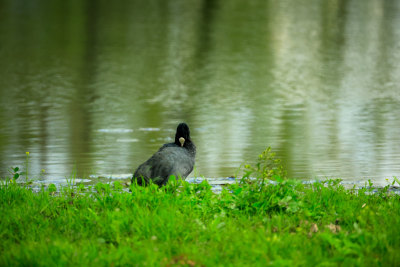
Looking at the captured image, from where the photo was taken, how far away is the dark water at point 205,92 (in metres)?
11.5

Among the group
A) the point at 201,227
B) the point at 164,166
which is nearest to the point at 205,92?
the point at 164,166

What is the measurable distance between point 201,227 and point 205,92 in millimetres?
14148

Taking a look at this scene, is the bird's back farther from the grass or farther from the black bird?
the grass

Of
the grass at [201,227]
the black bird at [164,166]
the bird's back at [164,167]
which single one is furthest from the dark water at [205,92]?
the grass at [201,227]

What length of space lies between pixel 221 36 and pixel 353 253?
31987mm

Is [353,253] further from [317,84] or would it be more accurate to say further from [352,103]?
[317,84]

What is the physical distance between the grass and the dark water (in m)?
2.51

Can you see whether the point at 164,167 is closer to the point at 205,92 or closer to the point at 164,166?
the point at 164,166

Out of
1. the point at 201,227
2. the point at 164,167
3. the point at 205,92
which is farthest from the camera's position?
the point at 205,92

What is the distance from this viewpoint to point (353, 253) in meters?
5.82

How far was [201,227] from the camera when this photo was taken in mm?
6414

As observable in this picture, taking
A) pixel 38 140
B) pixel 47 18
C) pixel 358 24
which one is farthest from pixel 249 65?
pixel 47 18

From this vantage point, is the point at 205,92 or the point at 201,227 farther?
the point at 205,92

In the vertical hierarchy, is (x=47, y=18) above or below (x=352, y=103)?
above
